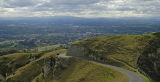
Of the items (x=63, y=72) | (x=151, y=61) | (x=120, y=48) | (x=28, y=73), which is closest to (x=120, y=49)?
(x=120, y=48)

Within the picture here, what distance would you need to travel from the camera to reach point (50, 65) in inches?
3182

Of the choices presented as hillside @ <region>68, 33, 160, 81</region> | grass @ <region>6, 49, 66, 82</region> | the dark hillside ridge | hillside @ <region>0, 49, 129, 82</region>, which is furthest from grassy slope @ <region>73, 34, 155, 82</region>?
grass @ <region>6, 49, 66, 82</region>

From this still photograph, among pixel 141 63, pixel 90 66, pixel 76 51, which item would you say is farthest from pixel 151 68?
pixel 76 51

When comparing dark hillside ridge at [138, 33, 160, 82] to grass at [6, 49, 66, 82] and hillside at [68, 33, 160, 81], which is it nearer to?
hillside at [68, 33, 160, 81]

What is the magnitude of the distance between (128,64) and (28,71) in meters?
55.0

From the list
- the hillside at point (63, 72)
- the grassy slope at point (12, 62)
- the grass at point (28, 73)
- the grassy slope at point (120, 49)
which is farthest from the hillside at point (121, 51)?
the grassy slope at point (12, 62)

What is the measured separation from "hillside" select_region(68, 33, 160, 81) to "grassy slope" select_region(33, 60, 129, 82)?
38.4 ft

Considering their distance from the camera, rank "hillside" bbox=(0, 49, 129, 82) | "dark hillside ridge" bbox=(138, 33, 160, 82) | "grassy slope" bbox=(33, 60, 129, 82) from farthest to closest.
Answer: "dark hillside ridge" bbox=(138, 33, 160, 82)
"hillside" bbox=(0, 49, 129, 82)
"grassy slope" bbox=(33, 60, 129, 82)

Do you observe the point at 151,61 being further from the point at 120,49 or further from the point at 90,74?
the point at 90,74

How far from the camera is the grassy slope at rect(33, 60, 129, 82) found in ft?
185

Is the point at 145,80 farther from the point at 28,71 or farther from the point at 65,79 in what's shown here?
the point at 28,71

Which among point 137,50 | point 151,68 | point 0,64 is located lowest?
point 0,64

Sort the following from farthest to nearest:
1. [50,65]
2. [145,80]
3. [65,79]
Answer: [50,65]
[65,79]
[145,80]

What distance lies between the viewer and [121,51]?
89312 mm
